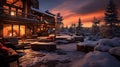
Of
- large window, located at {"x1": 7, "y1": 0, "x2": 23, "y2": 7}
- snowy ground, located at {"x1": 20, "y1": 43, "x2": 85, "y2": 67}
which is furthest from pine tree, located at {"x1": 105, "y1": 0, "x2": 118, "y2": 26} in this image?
snowy ground, located at {"x1": 20, "y1": 43, "x2": 85, "y2": 67}

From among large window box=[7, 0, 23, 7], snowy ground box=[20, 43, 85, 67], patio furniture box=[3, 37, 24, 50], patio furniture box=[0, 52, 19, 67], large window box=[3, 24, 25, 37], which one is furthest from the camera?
large window box=[7, 0, 23, 7]

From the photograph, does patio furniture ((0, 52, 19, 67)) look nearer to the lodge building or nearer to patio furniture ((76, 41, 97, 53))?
patio furniture ((76, 41, 97, 53))

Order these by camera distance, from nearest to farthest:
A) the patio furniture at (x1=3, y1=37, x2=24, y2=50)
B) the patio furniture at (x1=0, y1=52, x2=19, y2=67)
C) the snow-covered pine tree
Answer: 1. the patio furniture at (x1=0, y1=52, x2=19, y2=67)
2. the patio furniture at (x1=3, y1=37, x2=24, y2=50)
3. the snow-covered pine tree

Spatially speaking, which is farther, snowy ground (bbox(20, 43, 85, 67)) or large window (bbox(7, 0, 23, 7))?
large window (bbox(7, 0, 23, 7))

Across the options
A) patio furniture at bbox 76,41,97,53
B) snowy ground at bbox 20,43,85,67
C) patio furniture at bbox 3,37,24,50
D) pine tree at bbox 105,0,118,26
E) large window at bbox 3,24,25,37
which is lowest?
snowy ground at bbox 20,43,85,67

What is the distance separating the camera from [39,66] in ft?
31.5

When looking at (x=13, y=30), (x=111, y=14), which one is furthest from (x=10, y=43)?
(x=111, y=14)

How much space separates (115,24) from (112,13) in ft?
10.2

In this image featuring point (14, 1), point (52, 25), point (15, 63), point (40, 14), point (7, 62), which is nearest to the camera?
point (7, 62)

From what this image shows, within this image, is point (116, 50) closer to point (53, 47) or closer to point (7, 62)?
point (7, 62)

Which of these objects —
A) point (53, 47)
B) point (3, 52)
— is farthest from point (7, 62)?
point (53, 47)

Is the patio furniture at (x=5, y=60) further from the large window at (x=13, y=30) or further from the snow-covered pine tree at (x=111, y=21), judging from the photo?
the snow-covered pine tree at (x=111, y=21)

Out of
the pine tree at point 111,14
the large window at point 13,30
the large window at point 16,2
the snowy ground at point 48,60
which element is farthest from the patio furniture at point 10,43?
the pine tree at point 111,14

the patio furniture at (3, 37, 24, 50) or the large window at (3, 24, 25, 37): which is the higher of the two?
the large window at (3, 24, 25, 37)
